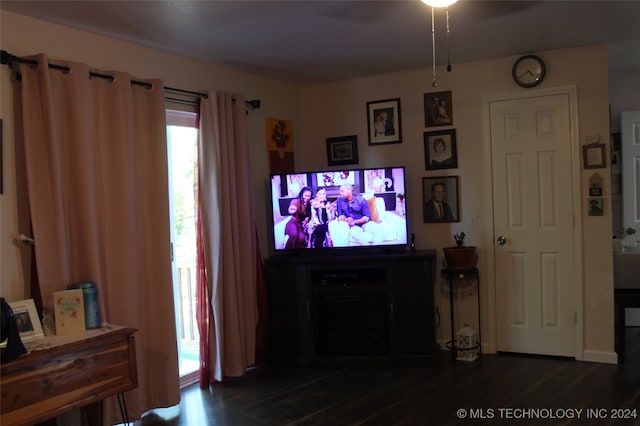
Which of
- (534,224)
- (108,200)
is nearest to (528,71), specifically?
(534,224)

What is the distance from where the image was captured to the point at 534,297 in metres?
4.12

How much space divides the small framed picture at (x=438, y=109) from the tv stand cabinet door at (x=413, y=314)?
1209 millimetres

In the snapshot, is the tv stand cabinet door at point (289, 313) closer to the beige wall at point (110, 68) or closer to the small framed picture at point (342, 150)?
the beige wall at point (110, 68)

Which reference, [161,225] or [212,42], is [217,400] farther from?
[212,42]

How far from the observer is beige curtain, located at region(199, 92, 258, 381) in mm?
3754

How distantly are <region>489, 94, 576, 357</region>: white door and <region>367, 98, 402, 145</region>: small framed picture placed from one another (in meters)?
0.79

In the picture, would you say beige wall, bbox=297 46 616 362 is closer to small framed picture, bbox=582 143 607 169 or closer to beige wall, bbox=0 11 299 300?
small framed picture, bbox=582 143 607 169

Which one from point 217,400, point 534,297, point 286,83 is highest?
point 286,83

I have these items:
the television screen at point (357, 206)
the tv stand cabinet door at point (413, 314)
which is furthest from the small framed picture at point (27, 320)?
the tv stand cabinet door at point (413, 314)

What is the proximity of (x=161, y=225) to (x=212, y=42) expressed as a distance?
124 centimetres

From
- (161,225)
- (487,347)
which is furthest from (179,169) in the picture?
(487,347)

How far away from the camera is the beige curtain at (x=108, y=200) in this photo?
2.72 m

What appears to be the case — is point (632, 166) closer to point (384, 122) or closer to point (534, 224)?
point (534, 224)

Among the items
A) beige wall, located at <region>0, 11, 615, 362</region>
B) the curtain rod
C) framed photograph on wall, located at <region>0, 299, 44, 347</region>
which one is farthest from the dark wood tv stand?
framed photograph on wall, located at <region>0, 299, 44, 347</region>
